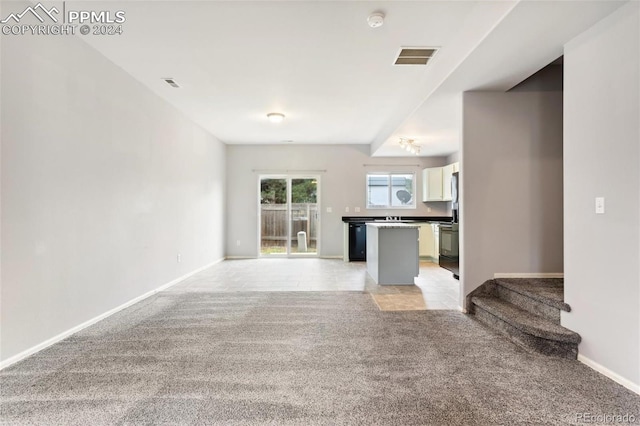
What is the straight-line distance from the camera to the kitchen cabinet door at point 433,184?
7.05 meters

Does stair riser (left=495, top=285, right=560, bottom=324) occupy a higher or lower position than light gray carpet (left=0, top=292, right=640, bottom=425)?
higher

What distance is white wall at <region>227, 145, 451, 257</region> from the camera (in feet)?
24.1

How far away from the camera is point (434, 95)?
352 centimetres

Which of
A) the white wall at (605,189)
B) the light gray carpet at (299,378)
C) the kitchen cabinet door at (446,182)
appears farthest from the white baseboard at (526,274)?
the kitchen cabinet door at (446,182)

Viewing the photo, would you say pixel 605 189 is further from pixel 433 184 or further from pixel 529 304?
pixel 433 184

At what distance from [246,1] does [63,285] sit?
2702 mm

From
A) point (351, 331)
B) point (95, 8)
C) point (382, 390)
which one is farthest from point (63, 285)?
point (382, 390)

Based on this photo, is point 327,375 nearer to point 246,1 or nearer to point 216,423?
point 216,423

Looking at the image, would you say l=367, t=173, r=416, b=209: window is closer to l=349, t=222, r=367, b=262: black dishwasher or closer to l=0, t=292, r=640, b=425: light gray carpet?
l=349, t=222, r=367, b=262: black dishwasher

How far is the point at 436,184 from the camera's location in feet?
23.2

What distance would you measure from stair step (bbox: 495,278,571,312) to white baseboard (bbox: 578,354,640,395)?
0.34 metres

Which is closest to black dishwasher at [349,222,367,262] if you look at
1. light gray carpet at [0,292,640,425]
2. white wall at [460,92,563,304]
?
white wall at [460,92,563,304]

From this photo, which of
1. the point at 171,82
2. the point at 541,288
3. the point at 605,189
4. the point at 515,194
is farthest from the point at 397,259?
the point at 171,82

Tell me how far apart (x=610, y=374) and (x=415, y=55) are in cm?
297
